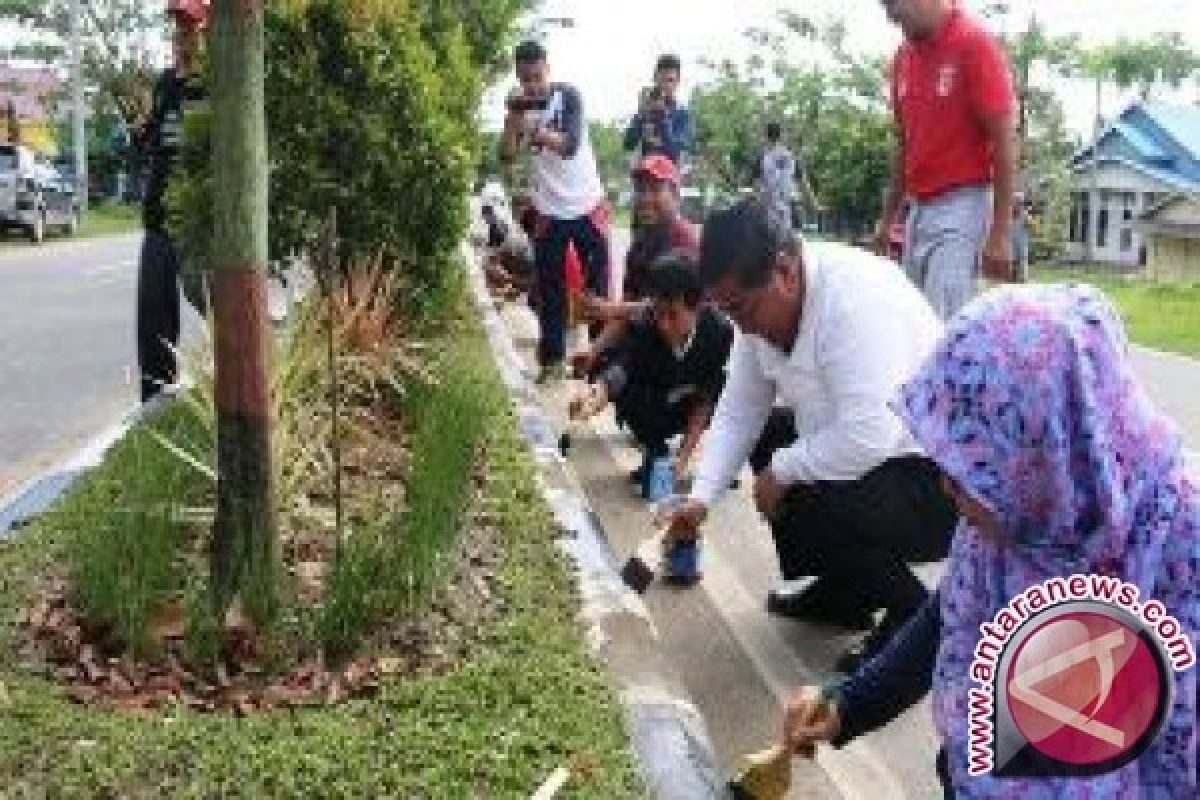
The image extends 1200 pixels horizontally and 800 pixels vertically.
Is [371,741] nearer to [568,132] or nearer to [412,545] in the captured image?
[412,545]

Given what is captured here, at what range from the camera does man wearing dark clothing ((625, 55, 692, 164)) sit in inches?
458

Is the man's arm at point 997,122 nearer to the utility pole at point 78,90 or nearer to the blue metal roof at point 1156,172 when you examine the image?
the utility pole at point 78,90

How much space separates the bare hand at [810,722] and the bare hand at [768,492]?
1.32 meters

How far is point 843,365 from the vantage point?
12.6 ft

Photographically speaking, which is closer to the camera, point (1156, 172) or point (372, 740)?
point (372, 740)

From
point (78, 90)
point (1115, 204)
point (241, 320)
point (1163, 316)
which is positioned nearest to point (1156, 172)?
point (1115, 204)

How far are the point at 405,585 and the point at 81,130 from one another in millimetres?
35057

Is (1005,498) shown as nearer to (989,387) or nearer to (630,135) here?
(989,387)

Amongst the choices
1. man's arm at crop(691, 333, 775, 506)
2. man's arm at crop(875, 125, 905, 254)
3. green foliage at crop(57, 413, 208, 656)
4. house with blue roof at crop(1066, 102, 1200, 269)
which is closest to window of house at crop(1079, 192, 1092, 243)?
house with blue roof at crop(1066, 102, 1200, 269)

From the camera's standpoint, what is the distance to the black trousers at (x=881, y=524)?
3955mm

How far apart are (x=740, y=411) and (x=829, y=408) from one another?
27 cm

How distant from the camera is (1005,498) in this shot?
6.31 feet

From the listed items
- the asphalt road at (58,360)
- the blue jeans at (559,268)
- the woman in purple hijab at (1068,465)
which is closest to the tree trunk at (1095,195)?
the asphalt road at (58,360)

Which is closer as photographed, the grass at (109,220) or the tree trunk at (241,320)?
the tree trunk at (241,320)
